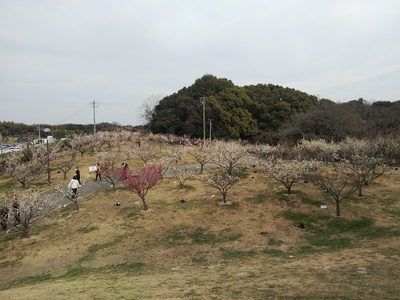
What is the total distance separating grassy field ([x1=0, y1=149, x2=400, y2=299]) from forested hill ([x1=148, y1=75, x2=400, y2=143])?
15.8m

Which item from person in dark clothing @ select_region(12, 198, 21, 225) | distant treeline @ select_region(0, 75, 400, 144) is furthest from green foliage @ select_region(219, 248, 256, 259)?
distant treeline @ select_region(0, 75, 400, 144)

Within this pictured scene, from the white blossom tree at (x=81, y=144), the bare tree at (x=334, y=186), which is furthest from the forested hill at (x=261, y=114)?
the bare tree at (x=334, y=186)

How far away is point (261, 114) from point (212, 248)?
32490 mm

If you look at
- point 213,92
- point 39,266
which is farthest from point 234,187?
point 213,92

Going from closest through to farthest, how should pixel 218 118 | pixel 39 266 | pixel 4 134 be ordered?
pixel 39 266, pixel 218 118, pixel 4 134

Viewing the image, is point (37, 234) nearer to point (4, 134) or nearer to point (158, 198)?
point (158, 198)

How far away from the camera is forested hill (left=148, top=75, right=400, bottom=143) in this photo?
33.8 m

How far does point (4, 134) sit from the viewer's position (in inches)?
2815

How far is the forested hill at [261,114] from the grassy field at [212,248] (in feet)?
51.8

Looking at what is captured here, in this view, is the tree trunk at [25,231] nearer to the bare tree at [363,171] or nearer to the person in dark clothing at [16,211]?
the person in dark clothing at [16,211]

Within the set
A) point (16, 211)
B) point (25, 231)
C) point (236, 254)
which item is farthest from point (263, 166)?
point (16, 211)

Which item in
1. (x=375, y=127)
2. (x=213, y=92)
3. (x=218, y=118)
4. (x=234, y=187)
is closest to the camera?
(x=234, y=187)

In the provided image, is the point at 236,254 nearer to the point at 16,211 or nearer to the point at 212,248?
the point at 212,248

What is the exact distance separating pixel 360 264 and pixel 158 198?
11.7 m
